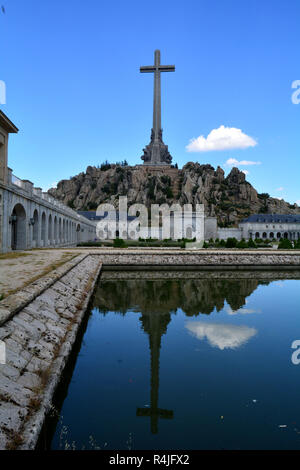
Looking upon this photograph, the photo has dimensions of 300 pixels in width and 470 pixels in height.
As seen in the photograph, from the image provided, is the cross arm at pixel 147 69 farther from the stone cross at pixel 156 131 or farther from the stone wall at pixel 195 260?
the stone wall at pixel 195 260

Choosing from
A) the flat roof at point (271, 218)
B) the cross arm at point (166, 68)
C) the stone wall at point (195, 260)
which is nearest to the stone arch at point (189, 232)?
the flat roof at point (271, 218)

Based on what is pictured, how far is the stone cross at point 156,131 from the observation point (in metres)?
86.6

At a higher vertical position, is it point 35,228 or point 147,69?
point 147,69

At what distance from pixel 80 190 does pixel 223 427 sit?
4494 inches

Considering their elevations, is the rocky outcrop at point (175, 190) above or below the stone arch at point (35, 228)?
above

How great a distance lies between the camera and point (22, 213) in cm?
2408

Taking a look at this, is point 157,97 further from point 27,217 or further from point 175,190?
point 27,217

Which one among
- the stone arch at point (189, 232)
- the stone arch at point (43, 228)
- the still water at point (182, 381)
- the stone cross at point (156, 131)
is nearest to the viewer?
the still water at point (182, 381)

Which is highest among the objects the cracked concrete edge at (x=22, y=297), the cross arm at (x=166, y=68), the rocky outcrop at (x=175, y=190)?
the cross arm at (x=166, y=68)

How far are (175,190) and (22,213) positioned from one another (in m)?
85.2

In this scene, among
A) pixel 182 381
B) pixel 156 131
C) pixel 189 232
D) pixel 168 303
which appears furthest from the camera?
pixel 156 131

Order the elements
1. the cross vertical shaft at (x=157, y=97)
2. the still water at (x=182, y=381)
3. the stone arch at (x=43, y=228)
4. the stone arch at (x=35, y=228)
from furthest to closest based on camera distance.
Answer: the cross vertical shaft at (x=157, y=97) < the stone arch at (x=43, y=228) < the stone arch at (x=35, y=228) < the still water at (x=182, y=381)

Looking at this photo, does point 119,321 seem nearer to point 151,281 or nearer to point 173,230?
point 151,281

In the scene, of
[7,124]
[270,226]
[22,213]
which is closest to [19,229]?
[22,213]
